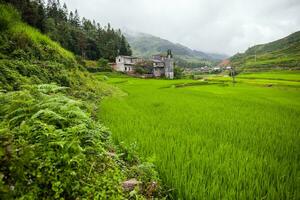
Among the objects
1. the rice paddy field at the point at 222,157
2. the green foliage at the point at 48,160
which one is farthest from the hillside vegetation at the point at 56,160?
the rice paddy field at the point at 222,157

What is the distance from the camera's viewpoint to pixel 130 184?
2.51 metres

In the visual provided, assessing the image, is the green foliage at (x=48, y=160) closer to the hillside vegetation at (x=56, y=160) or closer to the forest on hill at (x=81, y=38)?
the hillside vegetation at (x=56, y=160)

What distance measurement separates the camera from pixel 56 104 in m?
3.01

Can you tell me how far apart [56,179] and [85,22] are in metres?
71.4

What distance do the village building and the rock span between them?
161 feet

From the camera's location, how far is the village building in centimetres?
5197

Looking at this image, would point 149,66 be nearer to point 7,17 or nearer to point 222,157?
point 7,17

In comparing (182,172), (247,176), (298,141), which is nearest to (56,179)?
(182,172)

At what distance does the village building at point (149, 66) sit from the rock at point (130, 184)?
49.0 metres

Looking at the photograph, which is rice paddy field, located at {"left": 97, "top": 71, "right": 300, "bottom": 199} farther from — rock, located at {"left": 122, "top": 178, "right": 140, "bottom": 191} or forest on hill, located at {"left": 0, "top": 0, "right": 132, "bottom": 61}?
forest on hill, located at {"left": 0, "top": 0, "right": 132, "bottom": 61}

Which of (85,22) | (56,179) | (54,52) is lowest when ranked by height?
(56,179)

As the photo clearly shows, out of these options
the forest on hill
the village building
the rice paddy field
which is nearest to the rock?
the rice paddy field

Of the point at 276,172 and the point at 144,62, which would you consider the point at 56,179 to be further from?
the point at 144,62

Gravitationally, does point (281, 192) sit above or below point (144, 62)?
below
